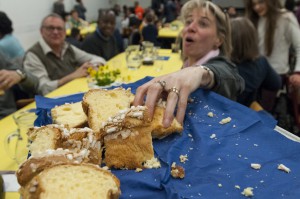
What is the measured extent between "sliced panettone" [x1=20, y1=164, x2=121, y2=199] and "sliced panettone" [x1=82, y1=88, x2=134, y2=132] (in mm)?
380

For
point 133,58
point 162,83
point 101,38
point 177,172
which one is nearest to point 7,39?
point 101,38

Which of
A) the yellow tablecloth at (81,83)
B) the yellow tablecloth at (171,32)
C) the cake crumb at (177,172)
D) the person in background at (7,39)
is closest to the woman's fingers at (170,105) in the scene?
the cake crumb at (177,172)

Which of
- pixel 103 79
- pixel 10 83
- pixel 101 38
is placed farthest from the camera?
pixel 101 38

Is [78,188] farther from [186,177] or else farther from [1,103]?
[1,103]

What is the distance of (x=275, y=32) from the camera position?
375 centimetres

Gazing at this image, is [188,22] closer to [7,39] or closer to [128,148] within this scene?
[128,148]

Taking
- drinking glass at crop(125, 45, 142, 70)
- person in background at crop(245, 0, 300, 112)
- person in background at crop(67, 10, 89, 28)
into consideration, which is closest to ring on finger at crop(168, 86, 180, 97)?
drinking glass at crop(125, 45, 142, 70)

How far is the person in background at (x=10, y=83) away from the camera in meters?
2.72

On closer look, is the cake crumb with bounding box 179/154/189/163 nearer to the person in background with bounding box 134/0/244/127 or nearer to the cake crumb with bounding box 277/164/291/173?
the person in background with bounding box 134/0/244/127

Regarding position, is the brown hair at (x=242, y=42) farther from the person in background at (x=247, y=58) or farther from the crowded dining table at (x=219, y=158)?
the crowded dining table at (x=219, y=158)

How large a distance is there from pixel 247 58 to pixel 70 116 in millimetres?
2117

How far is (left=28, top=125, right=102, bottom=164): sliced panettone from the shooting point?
979 millimetres

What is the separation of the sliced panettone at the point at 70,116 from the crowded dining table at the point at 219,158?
0.36 ft

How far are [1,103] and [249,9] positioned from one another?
2.88 meters
